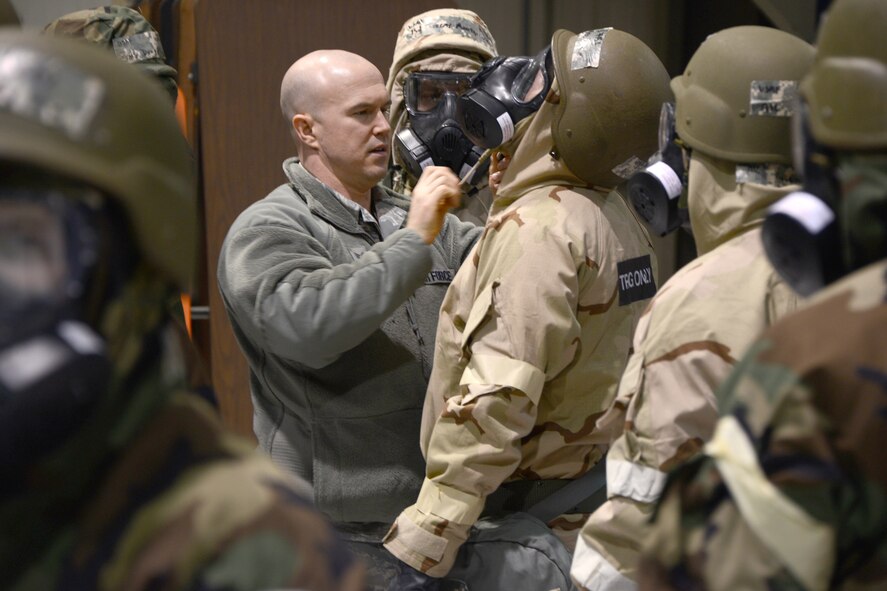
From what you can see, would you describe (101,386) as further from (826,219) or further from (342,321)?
(342,321)

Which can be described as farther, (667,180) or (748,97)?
(667,180)

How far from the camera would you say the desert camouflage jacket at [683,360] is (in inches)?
65.1

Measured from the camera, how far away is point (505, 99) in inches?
97.9

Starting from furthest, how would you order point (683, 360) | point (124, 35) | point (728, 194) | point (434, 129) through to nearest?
1. point (124, 35)
2. point (434, 129)
3. point (728, 194)
4. point (683, 360)

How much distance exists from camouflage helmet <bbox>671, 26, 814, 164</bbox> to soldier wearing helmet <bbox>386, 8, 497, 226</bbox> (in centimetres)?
141

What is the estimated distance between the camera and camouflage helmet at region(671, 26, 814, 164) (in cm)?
183

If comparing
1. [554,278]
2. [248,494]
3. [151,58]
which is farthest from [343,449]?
[151,58]

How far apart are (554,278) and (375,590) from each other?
0.71 metres

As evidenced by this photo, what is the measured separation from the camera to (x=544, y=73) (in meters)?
2.48

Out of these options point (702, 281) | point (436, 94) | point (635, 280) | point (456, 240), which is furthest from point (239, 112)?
point (702, 281)

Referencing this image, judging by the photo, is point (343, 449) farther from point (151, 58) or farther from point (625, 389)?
point (151, 58)

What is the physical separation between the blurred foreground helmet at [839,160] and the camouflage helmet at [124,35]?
2.77 m

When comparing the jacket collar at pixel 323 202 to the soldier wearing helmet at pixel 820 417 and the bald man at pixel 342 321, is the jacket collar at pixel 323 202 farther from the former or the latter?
the soldier wearing helmet at pixel 820 417

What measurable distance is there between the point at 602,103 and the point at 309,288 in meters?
0.71
